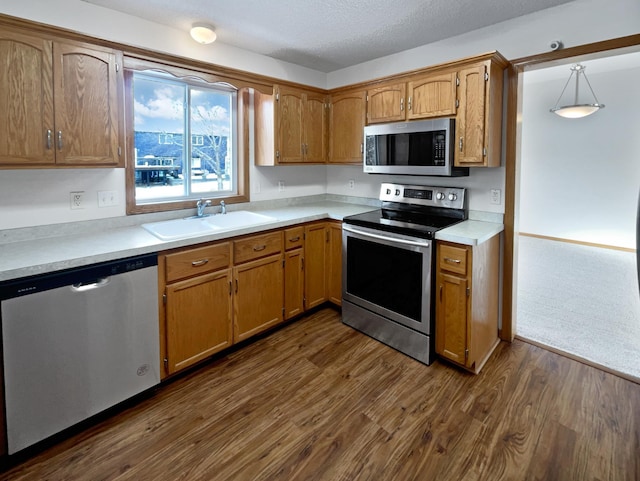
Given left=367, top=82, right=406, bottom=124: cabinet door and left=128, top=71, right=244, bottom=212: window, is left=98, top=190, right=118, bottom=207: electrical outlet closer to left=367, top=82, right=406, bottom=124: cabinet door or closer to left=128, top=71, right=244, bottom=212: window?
left=128, top=71, right=244, bottom=212: window

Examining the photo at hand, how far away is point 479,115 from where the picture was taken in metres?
2.50

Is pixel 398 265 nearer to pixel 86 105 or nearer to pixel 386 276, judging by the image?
pixel 386 276

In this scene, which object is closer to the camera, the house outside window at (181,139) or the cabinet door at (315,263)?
the house outside window at (181,139)

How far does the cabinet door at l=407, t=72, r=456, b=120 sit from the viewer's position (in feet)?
8.64

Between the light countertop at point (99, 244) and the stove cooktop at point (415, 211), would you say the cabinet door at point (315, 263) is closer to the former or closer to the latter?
the light countertop at point (99, 244)

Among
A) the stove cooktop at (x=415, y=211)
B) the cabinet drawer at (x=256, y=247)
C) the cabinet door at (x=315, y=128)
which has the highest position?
the cabinet door at (x=315, y=128)

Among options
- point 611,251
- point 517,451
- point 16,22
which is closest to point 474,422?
point 517,451

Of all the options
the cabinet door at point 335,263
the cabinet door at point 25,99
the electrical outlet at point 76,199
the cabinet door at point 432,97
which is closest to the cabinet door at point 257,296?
the cabinet door at point 335,263

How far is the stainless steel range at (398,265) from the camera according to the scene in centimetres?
254

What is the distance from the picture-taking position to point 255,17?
247 centimetres

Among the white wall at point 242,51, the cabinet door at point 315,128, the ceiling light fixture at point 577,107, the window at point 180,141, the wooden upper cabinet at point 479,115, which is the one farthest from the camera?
the ceiling light fixture at point 577,107

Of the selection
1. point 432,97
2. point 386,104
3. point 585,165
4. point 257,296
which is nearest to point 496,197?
point 432,97

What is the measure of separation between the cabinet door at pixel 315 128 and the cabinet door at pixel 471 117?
4.70 ft

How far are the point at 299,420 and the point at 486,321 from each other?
1.51 meters
